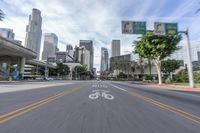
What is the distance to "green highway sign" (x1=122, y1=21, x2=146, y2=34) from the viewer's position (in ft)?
73.0

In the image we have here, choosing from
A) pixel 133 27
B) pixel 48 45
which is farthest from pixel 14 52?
pixel 48 45

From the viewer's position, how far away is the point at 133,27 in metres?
22.5

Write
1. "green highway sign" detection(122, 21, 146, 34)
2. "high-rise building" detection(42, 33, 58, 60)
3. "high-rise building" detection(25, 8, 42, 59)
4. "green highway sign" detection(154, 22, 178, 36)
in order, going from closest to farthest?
"green highway sign" detection(122, 21, 146, 34), "green highway sign" detection(154, 22, 178, 36), "high-rise building" detection(42, 33, 58, 60), "high-rise building" detection(25, 8, 42, 59)

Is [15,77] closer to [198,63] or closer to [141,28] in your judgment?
[141,28]

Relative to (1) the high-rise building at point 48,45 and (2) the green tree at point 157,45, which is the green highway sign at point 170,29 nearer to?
(2) the green tree at point 157,45

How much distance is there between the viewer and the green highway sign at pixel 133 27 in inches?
877

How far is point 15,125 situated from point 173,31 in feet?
76.9

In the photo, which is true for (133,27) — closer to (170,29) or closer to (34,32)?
(170,29)

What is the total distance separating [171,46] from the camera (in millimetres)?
33344

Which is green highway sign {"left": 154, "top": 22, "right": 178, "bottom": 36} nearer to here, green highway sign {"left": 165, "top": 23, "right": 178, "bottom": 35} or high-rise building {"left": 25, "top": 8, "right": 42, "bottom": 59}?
green highway sign {"left": 165, "top": 23, "right": 178, "bottom": 35}

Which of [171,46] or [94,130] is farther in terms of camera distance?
[171,46]

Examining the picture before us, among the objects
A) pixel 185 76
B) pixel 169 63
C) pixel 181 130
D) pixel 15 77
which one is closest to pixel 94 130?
pixel 181 130

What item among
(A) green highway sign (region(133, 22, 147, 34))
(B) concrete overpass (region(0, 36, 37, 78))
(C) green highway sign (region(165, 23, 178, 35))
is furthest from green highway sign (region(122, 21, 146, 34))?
(B) concrete overpass (region(0, 36, 37, 78))

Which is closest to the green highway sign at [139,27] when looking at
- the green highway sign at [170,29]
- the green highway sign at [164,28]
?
the green highway sign at [164,28]
